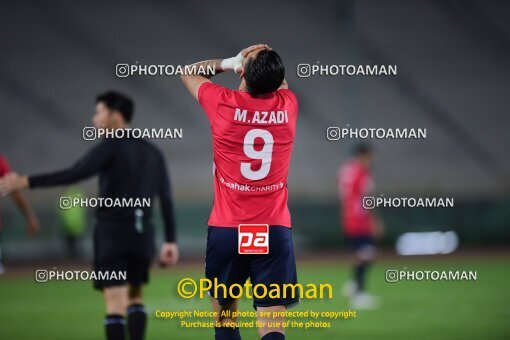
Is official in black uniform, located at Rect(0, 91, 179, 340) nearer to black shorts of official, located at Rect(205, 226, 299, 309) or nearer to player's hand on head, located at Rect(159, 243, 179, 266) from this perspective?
player's hand on head, located at Rect(159, 243, 179, 266)

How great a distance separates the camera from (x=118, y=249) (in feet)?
16.6

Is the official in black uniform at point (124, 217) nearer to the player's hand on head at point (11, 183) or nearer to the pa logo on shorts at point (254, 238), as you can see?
the player's hand on head at point (11, 183)

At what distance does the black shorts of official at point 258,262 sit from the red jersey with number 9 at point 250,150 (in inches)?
2.3

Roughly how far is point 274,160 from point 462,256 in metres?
12.1

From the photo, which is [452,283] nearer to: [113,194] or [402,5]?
[113,194]

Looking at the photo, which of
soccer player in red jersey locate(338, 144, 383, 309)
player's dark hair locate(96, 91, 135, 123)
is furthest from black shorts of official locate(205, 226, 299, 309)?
soccer player in red jersey locate(338, 144, 383, 309)

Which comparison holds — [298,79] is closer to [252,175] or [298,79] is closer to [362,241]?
[362,241]

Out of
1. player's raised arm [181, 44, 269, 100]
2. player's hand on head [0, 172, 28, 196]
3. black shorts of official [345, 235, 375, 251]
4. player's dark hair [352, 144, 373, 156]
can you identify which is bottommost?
player's hand on head [0, 172, 28, 196]

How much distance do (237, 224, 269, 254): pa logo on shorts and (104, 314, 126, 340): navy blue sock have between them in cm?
148

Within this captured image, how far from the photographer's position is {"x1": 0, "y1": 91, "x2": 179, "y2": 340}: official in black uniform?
16.4 ft

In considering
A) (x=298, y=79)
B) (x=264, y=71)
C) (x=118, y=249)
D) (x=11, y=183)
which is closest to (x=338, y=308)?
(x=118, y=249)

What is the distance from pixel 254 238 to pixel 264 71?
29.0 inches

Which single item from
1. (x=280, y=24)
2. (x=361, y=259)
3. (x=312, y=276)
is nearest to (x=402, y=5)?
(x=280, y=24)

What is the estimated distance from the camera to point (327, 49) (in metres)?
20.4
